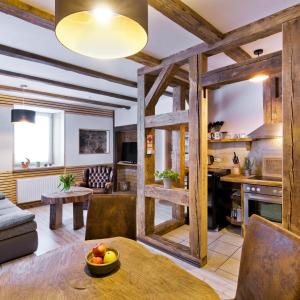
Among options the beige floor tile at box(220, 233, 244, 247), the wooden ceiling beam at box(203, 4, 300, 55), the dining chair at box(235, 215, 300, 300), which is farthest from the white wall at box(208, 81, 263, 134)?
the dining chair at box(235, 215, 300, 300)

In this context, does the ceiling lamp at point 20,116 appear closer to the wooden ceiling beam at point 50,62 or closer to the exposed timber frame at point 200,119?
the wooden ceiling beam at point 50,62

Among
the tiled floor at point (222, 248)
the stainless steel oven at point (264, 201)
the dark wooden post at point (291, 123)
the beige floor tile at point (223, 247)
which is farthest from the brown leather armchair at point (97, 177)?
the dark wooden post at point (291, 123)

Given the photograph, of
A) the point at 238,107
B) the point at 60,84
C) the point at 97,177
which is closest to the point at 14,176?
the point at 97,177

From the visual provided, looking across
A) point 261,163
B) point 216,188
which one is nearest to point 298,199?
point 216,188

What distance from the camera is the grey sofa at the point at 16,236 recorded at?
8.73 feet

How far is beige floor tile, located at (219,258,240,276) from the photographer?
8.21ft

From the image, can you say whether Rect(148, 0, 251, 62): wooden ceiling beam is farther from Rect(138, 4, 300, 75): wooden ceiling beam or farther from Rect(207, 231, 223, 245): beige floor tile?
Rect(207, 231, 223, 245): beige floor tile

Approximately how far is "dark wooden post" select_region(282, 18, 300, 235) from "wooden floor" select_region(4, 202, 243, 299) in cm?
94

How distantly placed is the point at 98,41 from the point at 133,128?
5.09 meters

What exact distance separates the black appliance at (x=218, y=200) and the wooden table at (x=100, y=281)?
2.43 m

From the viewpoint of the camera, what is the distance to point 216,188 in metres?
3.63

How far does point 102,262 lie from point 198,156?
66.9 inches

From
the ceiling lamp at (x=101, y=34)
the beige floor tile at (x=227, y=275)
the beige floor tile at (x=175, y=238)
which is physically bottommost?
the beige floor tile at (x=227, y=275)

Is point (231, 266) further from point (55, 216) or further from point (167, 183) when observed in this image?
point (55, 216)
